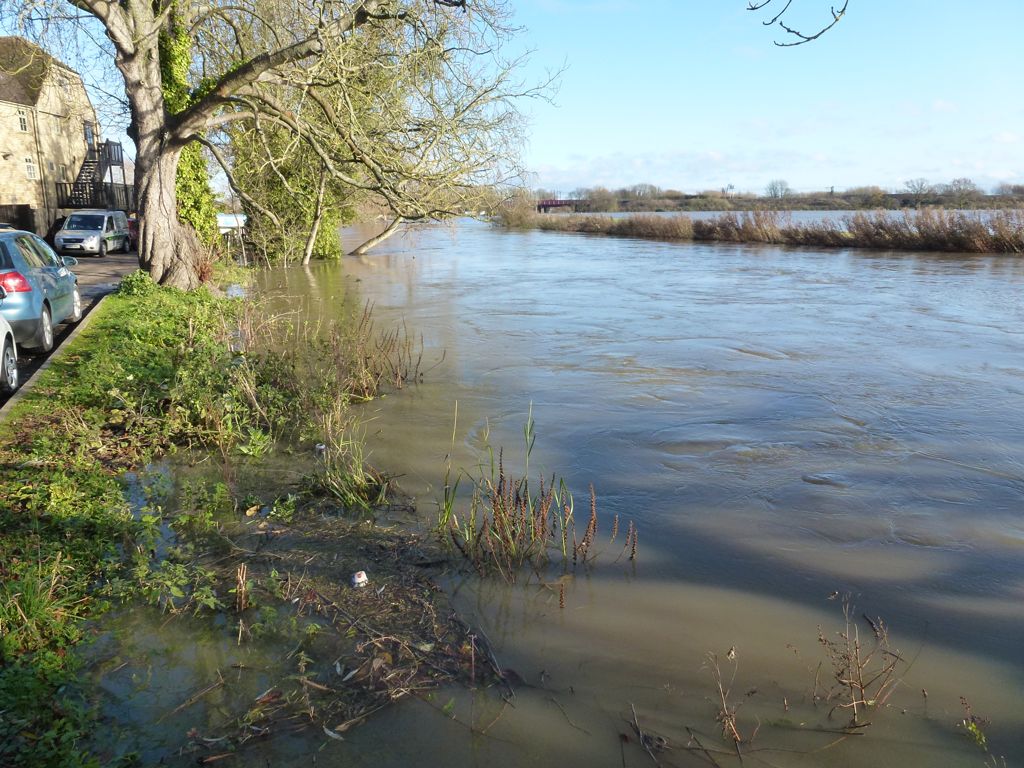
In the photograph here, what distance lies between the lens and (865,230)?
38156 mm

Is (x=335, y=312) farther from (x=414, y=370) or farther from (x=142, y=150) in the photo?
(x=414, y=370)

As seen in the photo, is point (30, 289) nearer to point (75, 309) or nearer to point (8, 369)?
point (8, 369)

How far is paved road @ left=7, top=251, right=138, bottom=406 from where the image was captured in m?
11.3

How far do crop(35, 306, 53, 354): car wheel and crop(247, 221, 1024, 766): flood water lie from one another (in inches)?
184

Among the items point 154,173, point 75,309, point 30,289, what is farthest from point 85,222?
point 30,289

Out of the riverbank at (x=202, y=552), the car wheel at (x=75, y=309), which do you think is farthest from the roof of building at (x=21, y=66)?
the riverbank at (x=202, y=552)

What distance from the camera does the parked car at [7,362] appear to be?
29.9 ft

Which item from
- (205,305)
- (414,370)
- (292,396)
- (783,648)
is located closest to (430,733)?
(783,648)

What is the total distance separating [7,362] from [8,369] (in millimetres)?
85

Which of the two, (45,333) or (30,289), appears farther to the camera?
(45,333)

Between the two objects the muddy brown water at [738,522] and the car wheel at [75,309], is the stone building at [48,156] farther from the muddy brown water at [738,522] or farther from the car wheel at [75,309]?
the muddy brown water at [738,522]

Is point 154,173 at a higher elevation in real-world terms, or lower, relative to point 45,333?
higher

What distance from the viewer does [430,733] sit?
4.14 meters

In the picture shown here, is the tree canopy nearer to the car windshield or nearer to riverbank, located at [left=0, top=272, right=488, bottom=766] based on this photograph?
riverbank, located at [left=0, top=272, right=488, bottom=766]
